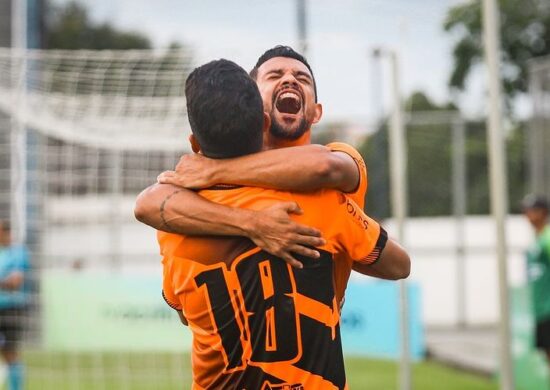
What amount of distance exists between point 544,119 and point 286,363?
804 centimetres

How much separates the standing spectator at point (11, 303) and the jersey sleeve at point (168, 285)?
731 cm

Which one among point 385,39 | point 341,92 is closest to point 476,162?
point 385,39

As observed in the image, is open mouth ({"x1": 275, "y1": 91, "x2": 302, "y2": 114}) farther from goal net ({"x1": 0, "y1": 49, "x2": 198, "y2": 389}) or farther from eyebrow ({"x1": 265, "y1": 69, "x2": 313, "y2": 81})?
goal net ({"x1": 0, "y1": 49, "x2": 198, "y2": 389})

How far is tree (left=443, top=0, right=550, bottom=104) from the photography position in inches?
679

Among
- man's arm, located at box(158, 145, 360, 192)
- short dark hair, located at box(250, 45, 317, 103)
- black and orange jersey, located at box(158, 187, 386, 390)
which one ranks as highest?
short dark hair, located at box(250, 45, 317, 103)

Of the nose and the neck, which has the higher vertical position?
the nose

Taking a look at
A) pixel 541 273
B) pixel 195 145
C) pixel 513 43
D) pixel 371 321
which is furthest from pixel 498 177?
pixel 513 43

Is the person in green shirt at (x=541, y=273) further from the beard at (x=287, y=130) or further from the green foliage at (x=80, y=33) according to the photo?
the green foliage at (x=80, y=33)

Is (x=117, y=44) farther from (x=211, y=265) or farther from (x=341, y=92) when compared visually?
(x=211, y=265)

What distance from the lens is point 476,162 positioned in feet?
51.3

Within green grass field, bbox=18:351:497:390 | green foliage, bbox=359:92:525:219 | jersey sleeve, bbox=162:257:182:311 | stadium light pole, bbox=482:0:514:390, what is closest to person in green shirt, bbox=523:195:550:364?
green grass field, bbox=18:351:497:390

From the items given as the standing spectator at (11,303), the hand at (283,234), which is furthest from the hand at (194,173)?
the standing spectator at (11,303)

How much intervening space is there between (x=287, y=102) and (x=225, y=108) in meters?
0.33

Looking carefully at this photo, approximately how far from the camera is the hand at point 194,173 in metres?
2.70
